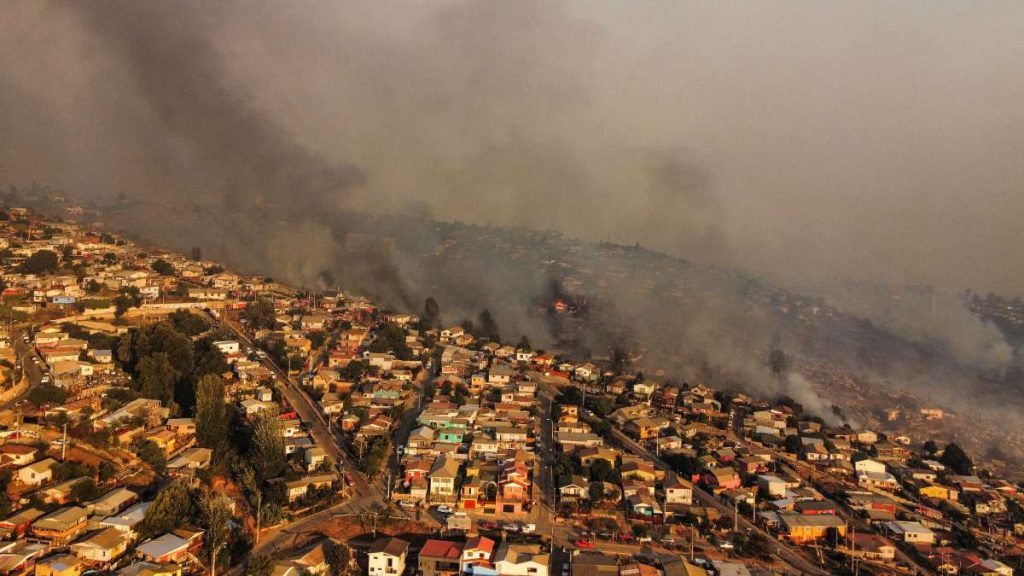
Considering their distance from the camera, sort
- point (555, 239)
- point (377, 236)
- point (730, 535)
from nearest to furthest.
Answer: point (730, 535) < point (377, 236) < point (555, 239)

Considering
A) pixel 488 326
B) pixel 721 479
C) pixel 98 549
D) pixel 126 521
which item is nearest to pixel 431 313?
pixel 488 326

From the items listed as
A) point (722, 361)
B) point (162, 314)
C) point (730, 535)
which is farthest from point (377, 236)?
point (730, 535)

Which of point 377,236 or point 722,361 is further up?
point 377,236

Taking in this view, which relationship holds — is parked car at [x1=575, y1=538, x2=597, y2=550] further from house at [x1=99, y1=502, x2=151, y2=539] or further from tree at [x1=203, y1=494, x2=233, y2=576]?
house at [x1=99, y1=502, x2=151, y2=539]

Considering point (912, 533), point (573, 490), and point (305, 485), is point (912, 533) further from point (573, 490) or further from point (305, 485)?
point (305, 485)

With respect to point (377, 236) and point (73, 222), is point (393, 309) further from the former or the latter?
point (73, 222)

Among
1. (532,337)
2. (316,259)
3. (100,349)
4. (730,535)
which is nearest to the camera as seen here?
(730,535)
